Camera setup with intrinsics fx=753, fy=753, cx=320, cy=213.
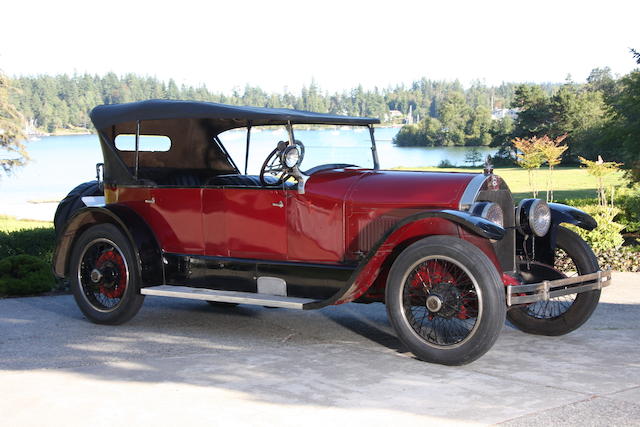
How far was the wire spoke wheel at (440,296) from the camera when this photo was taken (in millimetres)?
5223

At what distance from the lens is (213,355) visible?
5.54 metres

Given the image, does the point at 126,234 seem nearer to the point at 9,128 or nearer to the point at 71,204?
the point at 71,204

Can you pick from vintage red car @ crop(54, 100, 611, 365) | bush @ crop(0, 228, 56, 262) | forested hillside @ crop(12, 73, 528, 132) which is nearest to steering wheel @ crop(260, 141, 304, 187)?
vintage red car @ crop(54, 100, 611, 365)

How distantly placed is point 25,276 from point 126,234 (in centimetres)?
257

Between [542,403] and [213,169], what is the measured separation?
4.26m

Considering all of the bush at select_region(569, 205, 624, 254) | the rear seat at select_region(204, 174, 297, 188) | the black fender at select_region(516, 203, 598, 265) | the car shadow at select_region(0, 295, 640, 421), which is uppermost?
the rear seat at select_region(204, 174, 297, 188)

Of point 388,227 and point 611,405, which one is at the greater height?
point 388,227

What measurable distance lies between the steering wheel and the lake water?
14 cm

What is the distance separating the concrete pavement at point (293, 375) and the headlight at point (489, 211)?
100 cm

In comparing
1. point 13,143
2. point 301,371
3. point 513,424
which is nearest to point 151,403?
point 301,371

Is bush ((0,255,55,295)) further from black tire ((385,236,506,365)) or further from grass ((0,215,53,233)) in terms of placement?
grass ((0,215,53,233))

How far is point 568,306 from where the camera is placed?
6.34 meters

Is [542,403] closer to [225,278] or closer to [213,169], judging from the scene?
[225,278]

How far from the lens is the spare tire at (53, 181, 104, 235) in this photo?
7.45m
